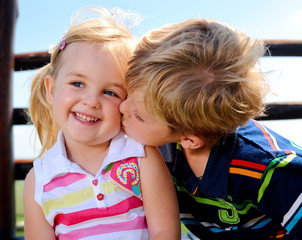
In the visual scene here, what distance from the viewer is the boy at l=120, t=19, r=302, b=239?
123 centimetres

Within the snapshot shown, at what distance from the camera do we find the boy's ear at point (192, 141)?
54.2 inches

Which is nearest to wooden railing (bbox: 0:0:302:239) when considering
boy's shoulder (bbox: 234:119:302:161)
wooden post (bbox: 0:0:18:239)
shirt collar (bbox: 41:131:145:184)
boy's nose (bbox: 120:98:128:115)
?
wooden post (bbox: 0:0:18:239)

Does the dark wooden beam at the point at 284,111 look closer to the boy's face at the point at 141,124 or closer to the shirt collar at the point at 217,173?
the shirt collar at the point at 217,173

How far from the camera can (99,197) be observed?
52.7 inches

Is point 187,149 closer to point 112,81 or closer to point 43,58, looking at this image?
point 112,81

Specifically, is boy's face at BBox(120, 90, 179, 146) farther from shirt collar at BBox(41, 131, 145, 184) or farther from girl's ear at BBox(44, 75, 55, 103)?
girl's ear at BBox(44, 75, 55, 103)

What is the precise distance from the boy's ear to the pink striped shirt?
17 centimetres

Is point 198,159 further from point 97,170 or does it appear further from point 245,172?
point 97,170

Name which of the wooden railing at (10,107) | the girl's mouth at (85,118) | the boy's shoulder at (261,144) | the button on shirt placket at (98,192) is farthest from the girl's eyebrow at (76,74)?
the wooden railing at (10,107)

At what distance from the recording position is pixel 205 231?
5.19 ft

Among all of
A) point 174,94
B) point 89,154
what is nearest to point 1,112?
point 89,154

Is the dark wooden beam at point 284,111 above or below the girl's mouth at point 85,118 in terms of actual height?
below

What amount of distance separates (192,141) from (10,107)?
1.57 meters

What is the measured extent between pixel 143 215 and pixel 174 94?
0.51 meters
